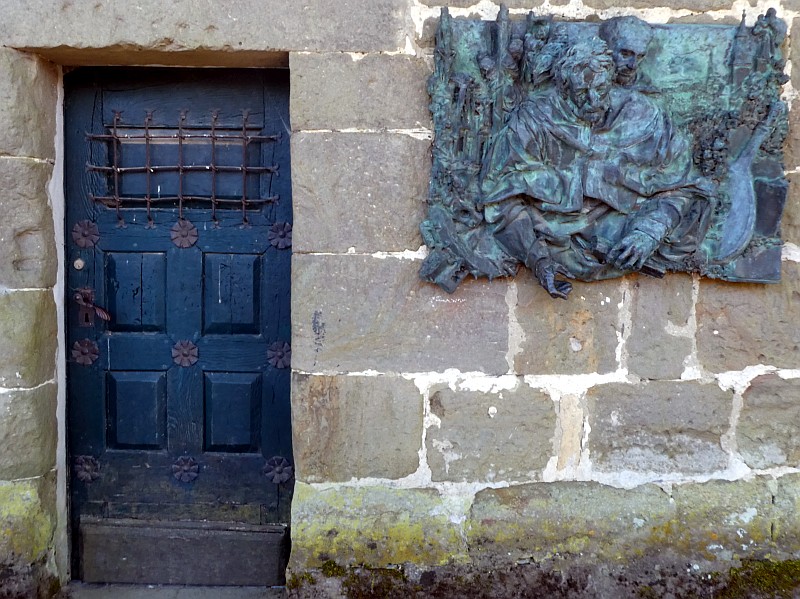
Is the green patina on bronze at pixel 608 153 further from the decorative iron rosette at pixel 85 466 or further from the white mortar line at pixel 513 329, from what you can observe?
the decorative iron rosette at pixel 85 466

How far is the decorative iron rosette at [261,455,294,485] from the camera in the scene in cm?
279

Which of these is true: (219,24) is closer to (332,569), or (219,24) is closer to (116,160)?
(116,160)

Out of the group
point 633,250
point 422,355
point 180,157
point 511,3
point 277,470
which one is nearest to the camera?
point 633,250

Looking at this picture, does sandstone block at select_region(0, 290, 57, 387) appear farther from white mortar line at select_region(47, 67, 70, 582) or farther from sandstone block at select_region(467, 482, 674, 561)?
sandstone block at select_region(467, 482, 674, 561)

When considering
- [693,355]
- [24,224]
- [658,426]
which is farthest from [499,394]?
[24,224]

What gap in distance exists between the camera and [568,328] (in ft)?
8.03

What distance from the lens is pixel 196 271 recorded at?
271 cm

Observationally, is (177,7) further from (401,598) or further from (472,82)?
(401,598)

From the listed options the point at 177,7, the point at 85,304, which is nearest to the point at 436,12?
the point at 177,7

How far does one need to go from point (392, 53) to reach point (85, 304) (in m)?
1.51

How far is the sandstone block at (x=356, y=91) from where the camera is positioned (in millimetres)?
2357

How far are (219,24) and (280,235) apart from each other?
0.78m

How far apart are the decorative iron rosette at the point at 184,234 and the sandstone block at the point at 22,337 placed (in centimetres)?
50

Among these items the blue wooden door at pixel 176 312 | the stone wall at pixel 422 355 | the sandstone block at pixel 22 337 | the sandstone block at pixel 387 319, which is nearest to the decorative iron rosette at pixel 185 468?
the blue wooden door at pixel 176 312
